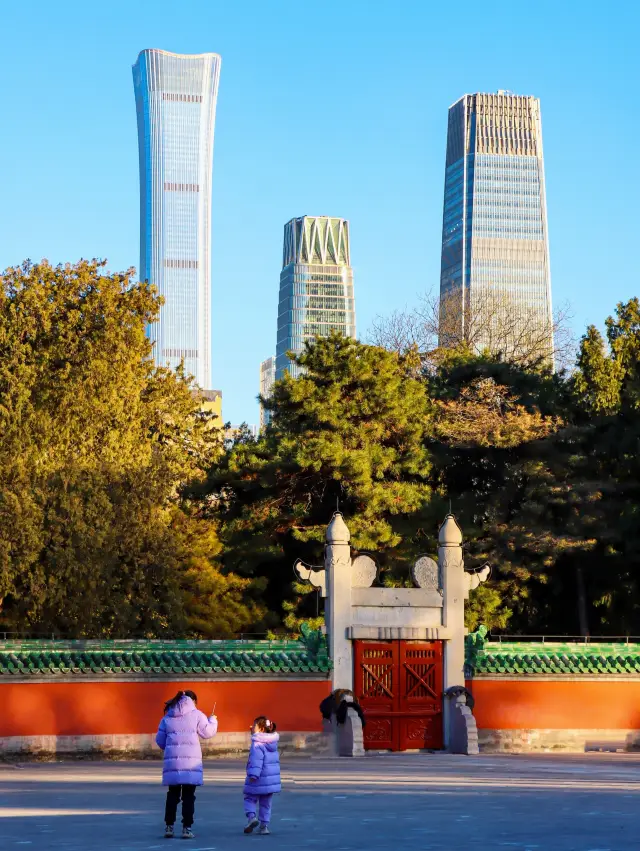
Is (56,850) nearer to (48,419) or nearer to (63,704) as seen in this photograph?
(63,704)

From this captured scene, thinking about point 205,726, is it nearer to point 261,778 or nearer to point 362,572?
point 261,778

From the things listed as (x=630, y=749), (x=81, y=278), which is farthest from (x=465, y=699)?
(x=81, y=278)

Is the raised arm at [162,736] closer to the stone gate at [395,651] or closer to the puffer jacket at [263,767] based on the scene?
the puffer jacket at [263,767]

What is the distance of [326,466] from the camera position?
3344 centimetres

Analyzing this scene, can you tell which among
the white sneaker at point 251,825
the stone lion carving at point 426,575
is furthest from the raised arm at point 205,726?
the stone lion carving at point 426,575

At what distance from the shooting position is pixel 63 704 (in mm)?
24250

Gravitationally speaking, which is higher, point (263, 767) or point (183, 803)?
point (263, 767)

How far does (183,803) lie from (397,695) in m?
12.9

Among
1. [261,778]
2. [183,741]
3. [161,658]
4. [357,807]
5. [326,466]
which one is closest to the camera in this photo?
[261,778]

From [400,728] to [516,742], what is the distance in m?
2.29

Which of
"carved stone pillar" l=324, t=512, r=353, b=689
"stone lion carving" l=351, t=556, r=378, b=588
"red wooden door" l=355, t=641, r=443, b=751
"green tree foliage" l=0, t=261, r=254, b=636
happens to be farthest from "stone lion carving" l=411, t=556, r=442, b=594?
"green tree foliage" l=0, t=261, r=254, b=636

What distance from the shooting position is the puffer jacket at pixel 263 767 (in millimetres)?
14062

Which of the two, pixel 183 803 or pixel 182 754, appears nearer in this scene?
pixel 183 803

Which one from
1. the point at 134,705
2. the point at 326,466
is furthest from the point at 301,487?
the point at 134,705
